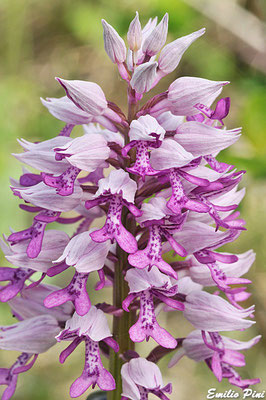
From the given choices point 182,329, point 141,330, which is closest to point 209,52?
point 182,329

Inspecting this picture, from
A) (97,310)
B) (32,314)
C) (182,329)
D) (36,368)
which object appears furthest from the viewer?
(182,329)

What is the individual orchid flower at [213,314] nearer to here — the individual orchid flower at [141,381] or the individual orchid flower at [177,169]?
the individual orchid flower at [141,381]

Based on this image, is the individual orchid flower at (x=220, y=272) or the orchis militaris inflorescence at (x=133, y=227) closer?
the orchis militaris inflorescence at (x=133, y=227)

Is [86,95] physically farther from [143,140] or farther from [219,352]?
[219,352]

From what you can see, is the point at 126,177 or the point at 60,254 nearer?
the point at 126,177

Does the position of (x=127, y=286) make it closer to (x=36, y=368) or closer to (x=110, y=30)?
(x=110, y=30)

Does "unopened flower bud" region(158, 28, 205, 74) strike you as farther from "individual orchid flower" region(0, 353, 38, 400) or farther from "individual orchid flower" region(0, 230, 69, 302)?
"individual orchid flower" region(0, 353, 38, 400)

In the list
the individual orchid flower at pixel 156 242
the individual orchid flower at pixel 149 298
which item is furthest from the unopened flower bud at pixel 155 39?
the individual orchid flower at pixel 149 298
